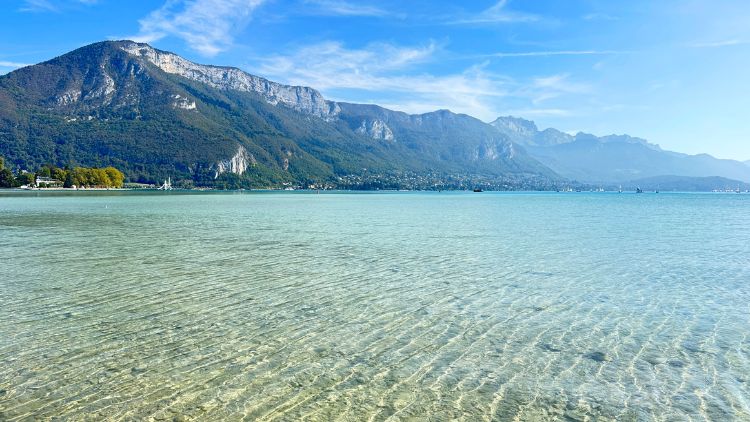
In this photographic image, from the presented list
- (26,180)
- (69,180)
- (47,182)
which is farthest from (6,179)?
(69,180)

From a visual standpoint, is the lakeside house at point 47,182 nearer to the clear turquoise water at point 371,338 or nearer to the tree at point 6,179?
the tree at point 6,179

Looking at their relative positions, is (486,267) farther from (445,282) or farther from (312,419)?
(312,419)

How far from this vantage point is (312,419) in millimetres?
7453

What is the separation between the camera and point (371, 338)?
37.9 feet

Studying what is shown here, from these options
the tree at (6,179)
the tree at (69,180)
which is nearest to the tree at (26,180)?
the tree at (6,179)

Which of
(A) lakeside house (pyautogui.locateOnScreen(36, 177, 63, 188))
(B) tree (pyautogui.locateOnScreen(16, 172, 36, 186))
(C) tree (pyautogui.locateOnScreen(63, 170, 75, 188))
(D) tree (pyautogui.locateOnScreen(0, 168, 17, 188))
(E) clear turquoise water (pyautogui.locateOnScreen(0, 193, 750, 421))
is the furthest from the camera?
(C) tree (pyautogui.locateOnScreen(63, 170, 75, 188))

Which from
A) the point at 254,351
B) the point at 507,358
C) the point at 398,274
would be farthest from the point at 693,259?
the point at 254,351

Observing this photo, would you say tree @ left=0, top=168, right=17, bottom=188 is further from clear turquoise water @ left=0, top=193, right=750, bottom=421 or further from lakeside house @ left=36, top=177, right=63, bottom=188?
clear turquoise water @ left=0, top=193, right=750, bottom=421

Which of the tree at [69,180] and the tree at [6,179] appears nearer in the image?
the tree at [6,179]

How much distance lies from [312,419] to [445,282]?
470 inches

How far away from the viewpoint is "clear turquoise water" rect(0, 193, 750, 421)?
7996 mm

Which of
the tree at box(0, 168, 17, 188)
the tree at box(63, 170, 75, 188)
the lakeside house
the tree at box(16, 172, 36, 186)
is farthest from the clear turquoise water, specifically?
the tree at box(16, 172, 36, 186)

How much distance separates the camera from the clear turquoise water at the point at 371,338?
7996mm

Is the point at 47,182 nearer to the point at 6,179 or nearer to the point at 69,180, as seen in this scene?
the point at 69,180
